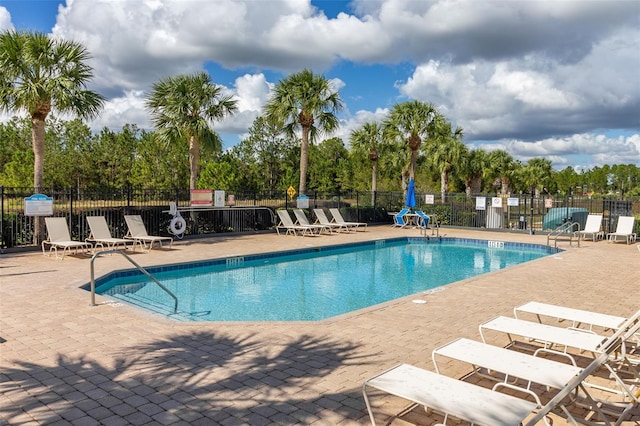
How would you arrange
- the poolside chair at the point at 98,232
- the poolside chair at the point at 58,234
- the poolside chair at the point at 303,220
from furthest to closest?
the poolside chair at the point at 303,220 < the poolside chair at the point at 98,232 < the poolside chair at the point at 58,234

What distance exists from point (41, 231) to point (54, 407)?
1055 centimetres

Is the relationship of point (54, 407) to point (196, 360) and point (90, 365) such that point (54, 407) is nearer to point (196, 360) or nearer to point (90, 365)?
point (90, 365)

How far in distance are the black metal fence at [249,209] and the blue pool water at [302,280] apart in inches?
176

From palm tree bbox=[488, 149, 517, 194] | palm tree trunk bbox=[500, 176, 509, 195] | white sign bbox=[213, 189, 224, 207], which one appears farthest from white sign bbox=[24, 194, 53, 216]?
palm tree trunk bbox=[500, 176, 509, 195]

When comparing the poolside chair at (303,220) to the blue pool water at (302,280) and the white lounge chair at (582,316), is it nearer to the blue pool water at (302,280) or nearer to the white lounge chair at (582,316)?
the blue pool water at (302,280)

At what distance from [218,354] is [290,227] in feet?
41.5

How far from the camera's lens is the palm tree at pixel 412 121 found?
24188 millimetres

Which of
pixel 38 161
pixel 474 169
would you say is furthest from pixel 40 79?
pixel 474 169

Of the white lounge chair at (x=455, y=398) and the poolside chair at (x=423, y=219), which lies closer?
the white lounge chair at (x=455, y=398)

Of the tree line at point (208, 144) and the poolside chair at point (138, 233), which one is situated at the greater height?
the tree line at point (208, 144)

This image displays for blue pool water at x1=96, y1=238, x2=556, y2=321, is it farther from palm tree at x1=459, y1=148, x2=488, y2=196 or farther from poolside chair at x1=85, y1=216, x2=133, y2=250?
palm tree at x1=459, y1=148, x2=488, y2=196

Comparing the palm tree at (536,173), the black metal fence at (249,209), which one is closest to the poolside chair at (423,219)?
the black metal fence at (249,209)

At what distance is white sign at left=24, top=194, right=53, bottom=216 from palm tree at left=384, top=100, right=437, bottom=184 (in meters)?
16.8

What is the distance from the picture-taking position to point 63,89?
12.0m
